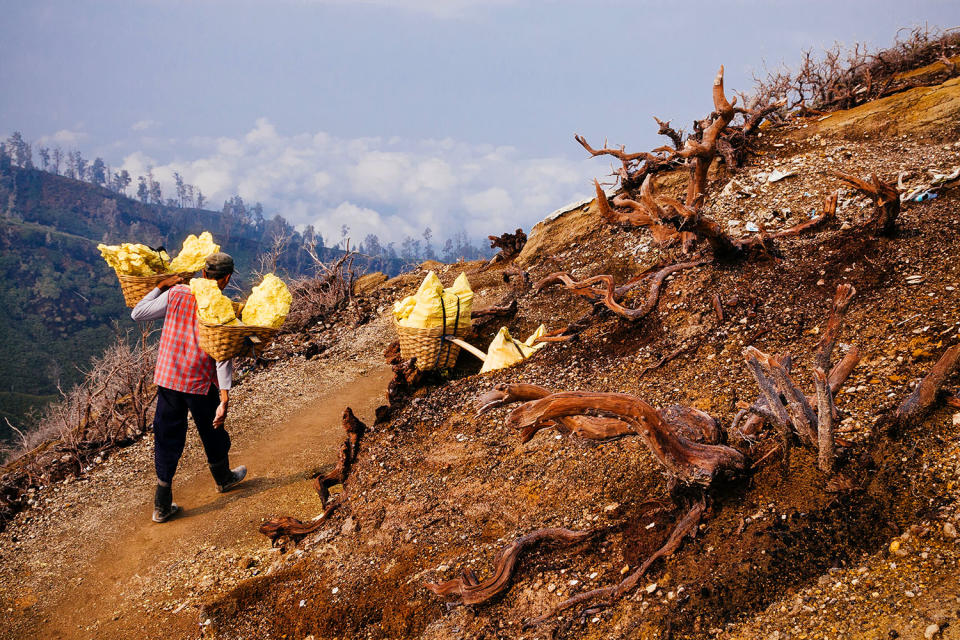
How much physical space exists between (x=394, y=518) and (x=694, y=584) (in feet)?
5.92

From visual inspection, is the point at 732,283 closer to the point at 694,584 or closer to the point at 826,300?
the point at 826,300

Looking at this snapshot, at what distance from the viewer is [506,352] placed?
5309 mm

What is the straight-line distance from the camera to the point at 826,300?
3.74 m

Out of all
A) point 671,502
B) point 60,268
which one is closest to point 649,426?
point 671,502

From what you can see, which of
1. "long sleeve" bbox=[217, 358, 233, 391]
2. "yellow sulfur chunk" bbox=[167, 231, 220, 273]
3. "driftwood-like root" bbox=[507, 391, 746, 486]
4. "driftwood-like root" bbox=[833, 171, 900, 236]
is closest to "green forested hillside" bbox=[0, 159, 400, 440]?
"yellow sulfur chunk" bbox=[167, 231, 220, 273]

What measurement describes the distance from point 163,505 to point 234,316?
1620 mm

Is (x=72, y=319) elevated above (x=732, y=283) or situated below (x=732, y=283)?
above

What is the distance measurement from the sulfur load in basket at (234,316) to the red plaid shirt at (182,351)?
135mm

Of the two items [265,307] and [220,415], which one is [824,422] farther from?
[220,415]

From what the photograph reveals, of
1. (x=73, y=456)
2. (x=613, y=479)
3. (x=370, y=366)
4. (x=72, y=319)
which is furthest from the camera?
(x=72, y=319)

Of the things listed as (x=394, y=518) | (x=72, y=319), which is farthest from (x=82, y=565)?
(x=72, y=319)

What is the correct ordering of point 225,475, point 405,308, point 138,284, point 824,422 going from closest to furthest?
point 824,422 → point 138,284 → point 225,475 → point 405,308

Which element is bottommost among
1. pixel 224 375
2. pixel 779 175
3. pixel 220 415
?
pixel 220 415

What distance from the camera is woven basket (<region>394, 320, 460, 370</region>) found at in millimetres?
5500
